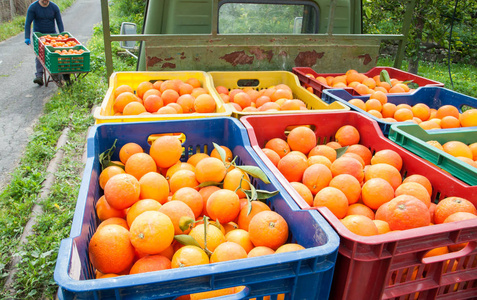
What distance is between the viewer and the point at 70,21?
1891cm

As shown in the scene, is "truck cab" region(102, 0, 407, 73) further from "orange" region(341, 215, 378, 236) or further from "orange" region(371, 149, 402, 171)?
"orange" region(341, 215, 378, 236)

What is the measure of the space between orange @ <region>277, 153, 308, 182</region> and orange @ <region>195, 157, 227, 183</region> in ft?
1.13

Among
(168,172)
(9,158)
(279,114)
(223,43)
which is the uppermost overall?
(223,43)

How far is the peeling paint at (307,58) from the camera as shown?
11.6 feet

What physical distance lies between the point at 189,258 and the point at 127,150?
0.92m

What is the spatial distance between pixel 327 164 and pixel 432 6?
585 centimetres

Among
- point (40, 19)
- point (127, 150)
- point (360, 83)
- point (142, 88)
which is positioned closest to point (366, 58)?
point (360, 83)

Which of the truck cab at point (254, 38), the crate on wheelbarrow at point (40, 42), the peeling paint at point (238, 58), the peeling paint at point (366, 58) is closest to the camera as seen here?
the truck cab at point (254, 38)

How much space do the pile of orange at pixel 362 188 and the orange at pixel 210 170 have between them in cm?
35

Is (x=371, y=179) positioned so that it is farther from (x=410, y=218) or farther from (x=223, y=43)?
(x=223, y=43)

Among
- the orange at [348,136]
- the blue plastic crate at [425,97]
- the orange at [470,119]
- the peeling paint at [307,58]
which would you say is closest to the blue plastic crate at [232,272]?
the orange at [348,136]

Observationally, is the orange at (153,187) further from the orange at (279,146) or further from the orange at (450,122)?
the orange at (450,122)

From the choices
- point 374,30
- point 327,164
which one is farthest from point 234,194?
point 374,30

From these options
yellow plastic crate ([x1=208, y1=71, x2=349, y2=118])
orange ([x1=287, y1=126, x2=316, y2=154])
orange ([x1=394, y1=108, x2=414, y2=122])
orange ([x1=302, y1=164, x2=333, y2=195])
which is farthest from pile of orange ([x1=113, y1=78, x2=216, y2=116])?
orange ([x1=394, y1=108, x2=414, y2=122])
